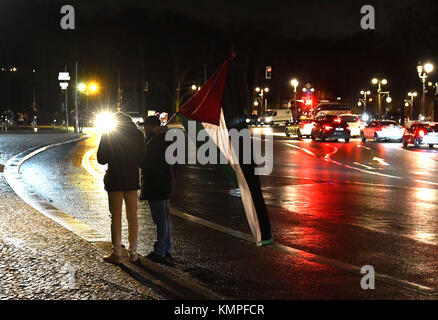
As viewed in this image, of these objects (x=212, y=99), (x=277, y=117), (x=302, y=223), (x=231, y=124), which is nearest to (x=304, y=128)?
(x=302, y=223)

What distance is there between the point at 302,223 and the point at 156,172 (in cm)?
347

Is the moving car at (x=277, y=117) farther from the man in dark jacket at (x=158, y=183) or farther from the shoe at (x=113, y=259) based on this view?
the shoe at (x=113, y=259)

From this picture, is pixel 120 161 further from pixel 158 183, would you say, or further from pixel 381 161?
pixel 381 161

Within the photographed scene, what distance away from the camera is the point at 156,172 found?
29.2ft

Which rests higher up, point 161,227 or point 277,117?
point 277,117

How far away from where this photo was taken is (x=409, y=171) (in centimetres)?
2252

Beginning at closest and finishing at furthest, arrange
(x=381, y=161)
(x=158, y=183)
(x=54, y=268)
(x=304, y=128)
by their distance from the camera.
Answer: (x=54, y=268) → (x=158, y=183) → (x=381, y=161) → (x=304, y=128)

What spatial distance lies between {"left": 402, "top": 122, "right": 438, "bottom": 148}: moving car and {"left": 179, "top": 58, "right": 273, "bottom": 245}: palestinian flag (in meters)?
30.2

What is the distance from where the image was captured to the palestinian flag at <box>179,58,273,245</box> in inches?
321

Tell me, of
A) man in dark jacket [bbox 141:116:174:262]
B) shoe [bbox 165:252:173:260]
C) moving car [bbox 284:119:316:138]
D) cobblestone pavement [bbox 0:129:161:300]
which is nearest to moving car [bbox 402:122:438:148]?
Result: moving car [bbox 284:119:316:138]

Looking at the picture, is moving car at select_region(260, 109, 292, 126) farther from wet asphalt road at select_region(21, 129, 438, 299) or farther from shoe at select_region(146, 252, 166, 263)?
shoe at select_region(146, 252, 166, 263)

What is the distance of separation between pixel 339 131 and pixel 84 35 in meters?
43.2
